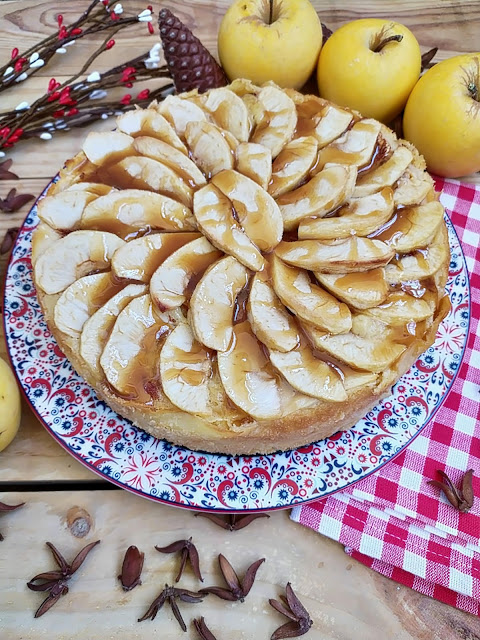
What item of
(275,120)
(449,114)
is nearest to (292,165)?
(275,120)

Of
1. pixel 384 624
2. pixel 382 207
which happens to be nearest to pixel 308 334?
pixel 382 207

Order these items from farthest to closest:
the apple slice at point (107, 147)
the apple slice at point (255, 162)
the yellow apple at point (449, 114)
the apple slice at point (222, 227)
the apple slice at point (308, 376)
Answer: the yellow apple at point (449, 114) < the apple slice at point (107, 147) < the apple slice at point (255, 162) < the apple slice at point (222, 227) < the apple slice at point (308, 376)

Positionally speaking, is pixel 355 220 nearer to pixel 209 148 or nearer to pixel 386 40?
pixel 209 148

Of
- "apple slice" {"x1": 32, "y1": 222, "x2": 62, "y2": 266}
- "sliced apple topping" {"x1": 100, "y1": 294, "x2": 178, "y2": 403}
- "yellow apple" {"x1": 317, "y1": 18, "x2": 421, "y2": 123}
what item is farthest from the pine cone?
"sliced apple topping" {"x1": 100, "y1": 294, "x2": 178, "y2": 403}

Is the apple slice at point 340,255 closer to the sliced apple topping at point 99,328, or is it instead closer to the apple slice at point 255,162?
the apple slice at point 255,162

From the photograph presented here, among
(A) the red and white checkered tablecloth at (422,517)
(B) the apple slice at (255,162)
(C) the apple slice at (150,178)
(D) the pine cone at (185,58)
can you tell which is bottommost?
(A) the red and white checkered tablecloth at (422,517)

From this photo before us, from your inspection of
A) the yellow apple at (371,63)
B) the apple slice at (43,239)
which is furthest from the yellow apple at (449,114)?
the apple slice at (43,239)

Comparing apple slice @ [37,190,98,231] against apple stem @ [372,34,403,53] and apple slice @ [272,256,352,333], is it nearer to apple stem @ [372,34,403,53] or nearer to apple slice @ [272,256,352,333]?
apple slice @ [272,256,352,333]
